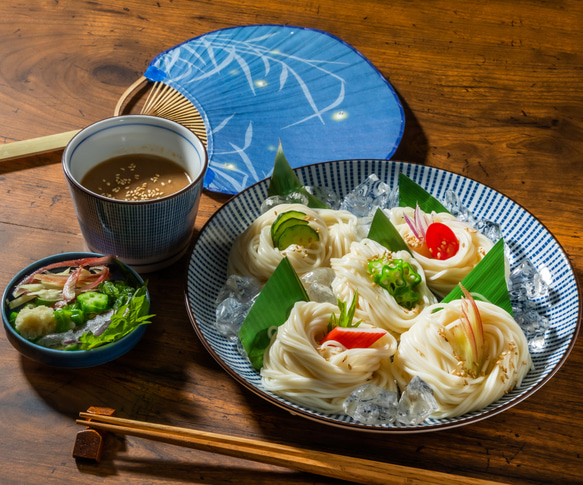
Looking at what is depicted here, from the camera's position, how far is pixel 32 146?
196cm

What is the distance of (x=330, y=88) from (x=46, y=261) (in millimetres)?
1283

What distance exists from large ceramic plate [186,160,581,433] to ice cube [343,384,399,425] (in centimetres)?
3

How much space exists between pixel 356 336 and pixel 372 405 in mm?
161

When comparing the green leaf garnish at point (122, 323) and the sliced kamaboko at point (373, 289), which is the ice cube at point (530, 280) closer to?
the sliced kamaboko at point (373, 289)

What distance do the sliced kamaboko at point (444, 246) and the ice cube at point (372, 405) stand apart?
0.42m

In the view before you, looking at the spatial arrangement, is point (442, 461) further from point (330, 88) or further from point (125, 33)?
point (125, 33)

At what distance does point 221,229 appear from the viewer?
66.9 inches

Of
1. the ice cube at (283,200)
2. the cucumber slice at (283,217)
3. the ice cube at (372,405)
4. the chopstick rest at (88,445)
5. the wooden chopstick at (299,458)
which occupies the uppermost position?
the cucumber slice at (283,217)

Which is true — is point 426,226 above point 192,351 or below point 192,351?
above

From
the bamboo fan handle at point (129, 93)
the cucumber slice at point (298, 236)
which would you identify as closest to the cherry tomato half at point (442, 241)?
the cucumber slice at point (298, 236)

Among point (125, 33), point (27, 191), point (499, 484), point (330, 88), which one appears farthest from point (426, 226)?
point (125, 33)

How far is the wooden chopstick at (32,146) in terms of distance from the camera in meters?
1.93

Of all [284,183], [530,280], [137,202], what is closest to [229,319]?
[137,202]

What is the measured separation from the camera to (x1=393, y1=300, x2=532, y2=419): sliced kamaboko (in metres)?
1.35
